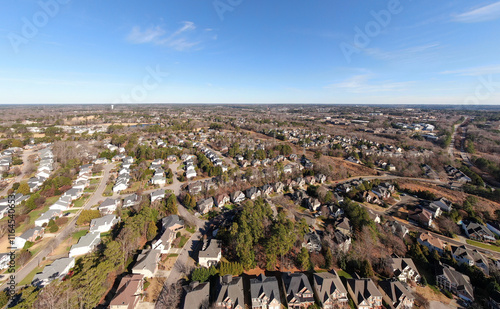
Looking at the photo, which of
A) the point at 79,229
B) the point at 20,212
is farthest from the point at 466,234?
the point at 20,212

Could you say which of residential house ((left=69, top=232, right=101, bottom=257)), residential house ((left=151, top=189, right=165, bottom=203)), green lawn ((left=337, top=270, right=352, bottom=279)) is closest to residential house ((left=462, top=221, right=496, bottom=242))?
green lawn ((left=337, top=270, right=352, bottom=279))

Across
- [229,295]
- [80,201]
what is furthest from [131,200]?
[229,295]

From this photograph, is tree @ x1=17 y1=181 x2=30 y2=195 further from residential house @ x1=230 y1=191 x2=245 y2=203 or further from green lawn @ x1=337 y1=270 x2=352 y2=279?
green lawn @ x1=337 y1=270 x2=352 y2=279

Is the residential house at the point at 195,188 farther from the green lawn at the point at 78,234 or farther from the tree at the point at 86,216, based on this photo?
the green lawn at the point at 78,234

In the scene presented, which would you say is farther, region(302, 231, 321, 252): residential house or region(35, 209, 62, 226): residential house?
region(35, 209, 62, 226): residential house

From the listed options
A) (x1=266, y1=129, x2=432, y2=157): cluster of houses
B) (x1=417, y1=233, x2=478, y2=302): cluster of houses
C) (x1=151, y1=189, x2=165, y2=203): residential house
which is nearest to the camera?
(x1=417, y1=233, x2=478, y2=302): cluster of houses

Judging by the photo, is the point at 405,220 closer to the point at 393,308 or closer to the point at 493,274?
the point at 493,274
